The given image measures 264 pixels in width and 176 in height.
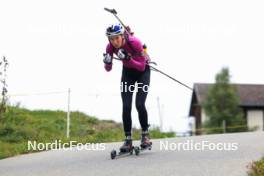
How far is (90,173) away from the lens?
9.73m

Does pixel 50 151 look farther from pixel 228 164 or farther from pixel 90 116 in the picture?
pixel 90 116

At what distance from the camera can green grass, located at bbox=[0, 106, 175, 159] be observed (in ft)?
50.5

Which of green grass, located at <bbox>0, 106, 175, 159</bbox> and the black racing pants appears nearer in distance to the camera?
the black racing pants

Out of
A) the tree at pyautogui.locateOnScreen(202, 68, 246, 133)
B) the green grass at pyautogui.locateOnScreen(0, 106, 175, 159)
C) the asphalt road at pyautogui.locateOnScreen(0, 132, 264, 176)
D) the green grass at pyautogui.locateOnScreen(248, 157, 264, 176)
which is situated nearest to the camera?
the green grass at pyautogui.locateOnScreen(248, 157, 264, 176)

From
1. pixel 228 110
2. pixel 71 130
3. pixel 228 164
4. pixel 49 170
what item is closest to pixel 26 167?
pixel 49 170

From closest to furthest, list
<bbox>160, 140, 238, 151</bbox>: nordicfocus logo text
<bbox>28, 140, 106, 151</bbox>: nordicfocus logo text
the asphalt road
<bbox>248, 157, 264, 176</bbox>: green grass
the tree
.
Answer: <bbox>248, 157, 264, 176</bbox>: green grass → the asphalt road → <bbox>160, 140, 238, 151</bbox>: nordicfocus logo text → <bbox>28, 140, 106, 151</bbox>: nordicfocus logo text → the tree

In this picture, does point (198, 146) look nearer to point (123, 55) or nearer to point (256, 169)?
point (123, 55)

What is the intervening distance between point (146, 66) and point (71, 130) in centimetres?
711

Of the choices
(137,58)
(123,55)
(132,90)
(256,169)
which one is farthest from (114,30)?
(256,169)

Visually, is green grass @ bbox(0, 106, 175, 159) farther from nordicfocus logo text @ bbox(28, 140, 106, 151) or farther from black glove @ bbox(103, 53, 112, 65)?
black glove @ bbox(103, 53, 112, 65)

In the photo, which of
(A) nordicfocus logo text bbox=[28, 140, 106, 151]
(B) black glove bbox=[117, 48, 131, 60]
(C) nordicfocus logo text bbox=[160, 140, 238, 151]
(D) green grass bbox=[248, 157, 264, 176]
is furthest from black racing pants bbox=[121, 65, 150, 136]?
(D) green grass bbox=[248, 157, 264, 176]

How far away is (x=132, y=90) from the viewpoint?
1141 cm

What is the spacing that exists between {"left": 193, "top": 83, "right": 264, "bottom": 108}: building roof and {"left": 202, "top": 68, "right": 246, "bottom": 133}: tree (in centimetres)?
252

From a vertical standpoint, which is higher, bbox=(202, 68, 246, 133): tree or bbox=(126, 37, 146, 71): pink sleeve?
bbox=(202, 68, 246, 133): tree
